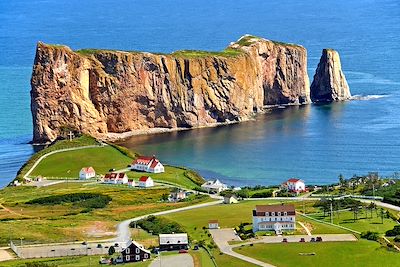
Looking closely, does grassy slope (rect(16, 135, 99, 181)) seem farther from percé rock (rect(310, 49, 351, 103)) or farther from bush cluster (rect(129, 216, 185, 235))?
percé rock (rect(310, 49, 351, 103))

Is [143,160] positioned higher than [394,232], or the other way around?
[143,160]

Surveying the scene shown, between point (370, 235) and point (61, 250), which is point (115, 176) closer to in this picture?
point (61, 250)

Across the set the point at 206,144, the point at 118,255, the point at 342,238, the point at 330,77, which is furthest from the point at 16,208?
the point at 330,77

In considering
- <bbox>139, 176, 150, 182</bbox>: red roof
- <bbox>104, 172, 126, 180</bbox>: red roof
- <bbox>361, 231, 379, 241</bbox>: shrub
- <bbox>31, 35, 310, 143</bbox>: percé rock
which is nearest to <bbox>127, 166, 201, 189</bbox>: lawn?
<bbox>104, 172, 126, 180</bbox>: red roof

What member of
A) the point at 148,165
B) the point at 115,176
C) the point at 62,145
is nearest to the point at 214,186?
the point at 115,176

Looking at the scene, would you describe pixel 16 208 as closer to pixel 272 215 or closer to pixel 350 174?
pixel 272 215
